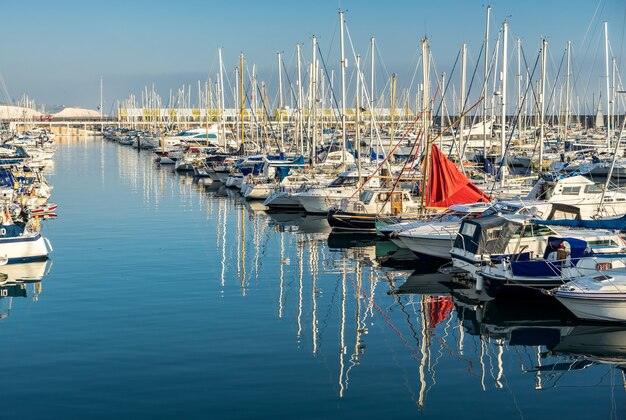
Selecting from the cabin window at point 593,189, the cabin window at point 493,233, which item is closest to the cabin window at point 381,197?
the cabin window at point 593,189

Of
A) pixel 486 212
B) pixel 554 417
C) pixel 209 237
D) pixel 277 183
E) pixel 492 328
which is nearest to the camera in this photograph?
pixel 554 417

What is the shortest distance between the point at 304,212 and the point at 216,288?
21486 millimetres

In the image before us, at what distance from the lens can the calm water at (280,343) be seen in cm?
1805

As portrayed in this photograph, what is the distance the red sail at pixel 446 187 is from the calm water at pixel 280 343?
2.85 m

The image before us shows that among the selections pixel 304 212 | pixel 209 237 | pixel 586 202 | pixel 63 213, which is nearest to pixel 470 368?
pixel 586 202

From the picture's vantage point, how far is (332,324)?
24359 millimetres

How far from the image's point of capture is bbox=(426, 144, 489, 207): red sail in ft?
122

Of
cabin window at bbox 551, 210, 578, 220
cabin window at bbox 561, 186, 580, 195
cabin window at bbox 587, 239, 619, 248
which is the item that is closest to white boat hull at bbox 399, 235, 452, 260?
cabin window at bbox 551, 210, 578, 220

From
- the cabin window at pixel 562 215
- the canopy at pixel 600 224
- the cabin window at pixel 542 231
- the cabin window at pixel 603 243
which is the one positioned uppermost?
the canopy at pixel 600 224

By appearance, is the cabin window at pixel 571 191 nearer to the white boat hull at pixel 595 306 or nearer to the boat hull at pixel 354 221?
the boat hull at pixel 354 221

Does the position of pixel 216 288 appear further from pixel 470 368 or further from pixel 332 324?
pixel 470 368

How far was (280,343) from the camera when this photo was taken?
73.0ft

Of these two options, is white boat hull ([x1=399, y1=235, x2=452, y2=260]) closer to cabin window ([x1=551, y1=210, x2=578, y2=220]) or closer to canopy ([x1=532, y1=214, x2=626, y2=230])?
cabin window ([x1=551, y1=210, x2=578, y2=220])

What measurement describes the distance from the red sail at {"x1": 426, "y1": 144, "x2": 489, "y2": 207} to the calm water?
9.34ft
